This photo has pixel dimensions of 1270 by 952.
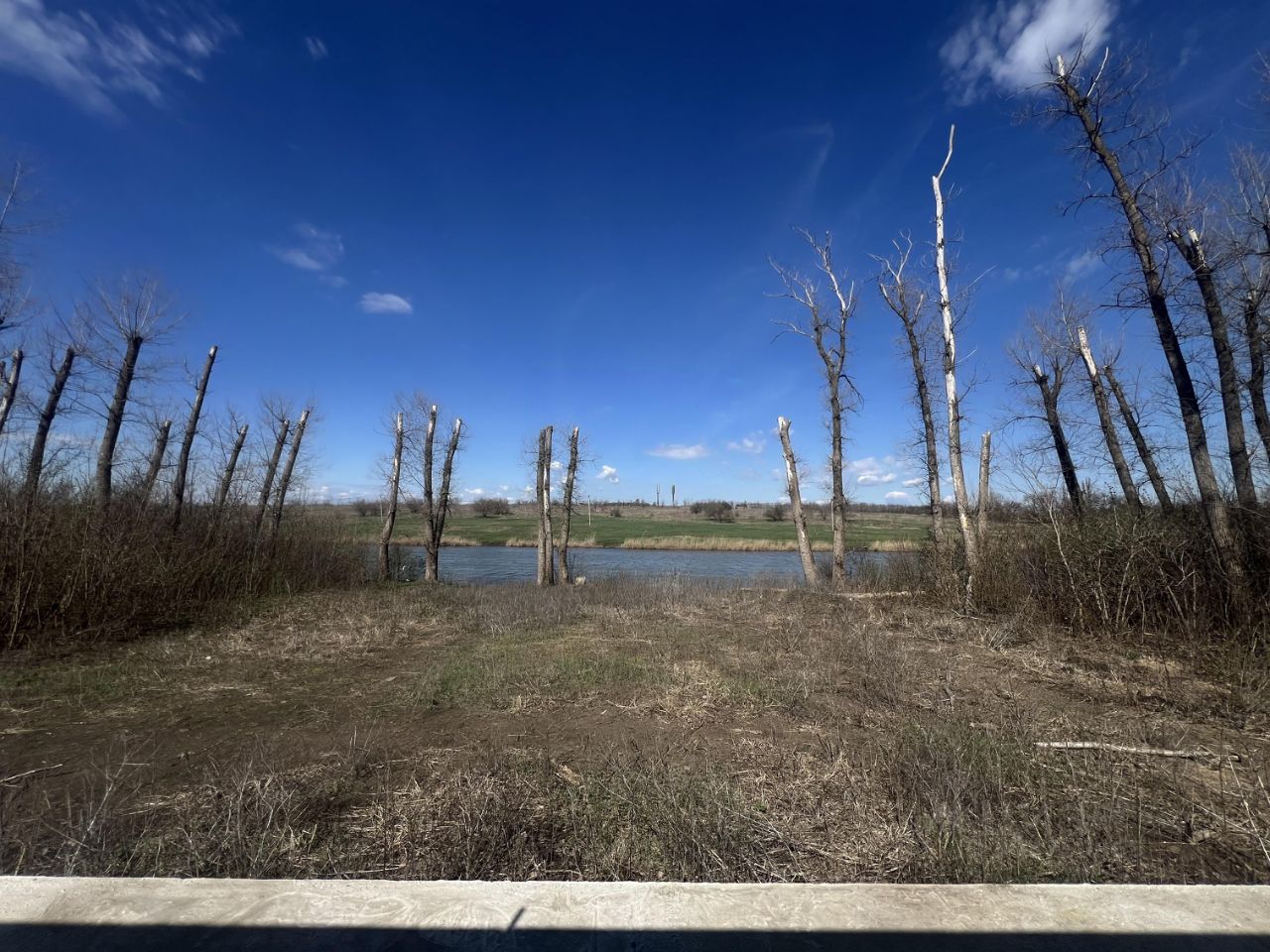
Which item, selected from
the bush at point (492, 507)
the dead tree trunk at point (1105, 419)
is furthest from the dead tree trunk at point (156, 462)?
the bush at point (492, 507)

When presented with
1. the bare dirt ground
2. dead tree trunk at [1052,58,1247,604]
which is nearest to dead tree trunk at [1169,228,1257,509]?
dead tree trunk at [1052,58,1247,604]

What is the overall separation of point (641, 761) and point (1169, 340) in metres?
11.1

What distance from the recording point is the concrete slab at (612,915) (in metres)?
1.78

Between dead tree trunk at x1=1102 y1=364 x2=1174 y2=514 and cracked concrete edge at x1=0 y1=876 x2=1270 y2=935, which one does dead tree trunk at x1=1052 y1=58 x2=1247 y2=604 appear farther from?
cracked concrete edge at x1=0 y1=876 x2=1270 y2=935

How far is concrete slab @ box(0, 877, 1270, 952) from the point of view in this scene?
5.83 ft

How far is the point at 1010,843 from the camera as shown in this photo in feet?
9.55

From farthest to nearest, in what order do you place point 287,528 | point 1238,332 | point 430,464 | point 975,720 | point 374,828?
point 430,464, point 287,528, point 1238,332, point 975,720, point 374,828

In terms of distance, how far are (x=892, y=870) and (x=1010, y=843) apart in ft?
2.10

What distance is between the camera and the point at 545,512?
22609 mm

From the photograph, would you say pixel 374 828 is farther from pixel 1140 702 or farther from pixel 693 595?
pixel 693 595

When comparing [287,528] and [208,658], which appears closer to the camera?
[208,658]

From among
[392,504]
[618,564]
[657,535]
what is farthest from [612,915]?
[657,535]

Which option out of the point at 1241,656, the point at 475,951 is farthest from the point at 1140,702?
the point at 475,951

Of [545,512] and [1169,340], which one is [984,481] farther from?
[545,512]
